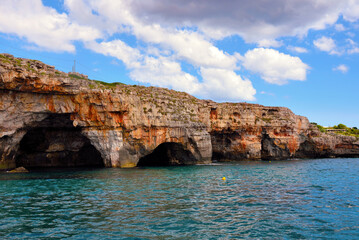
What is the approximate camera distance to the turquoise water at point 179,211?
41.9 ft

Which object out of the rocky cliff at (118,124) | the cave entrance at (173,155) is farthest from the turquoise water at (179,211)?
the cave entrance at (173,155)

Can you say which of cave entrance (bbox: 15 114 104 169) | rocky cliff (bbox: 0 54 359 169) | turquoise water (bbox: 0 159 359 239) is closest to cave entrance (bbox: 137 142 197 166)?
rocky cliff (bbox: 0 54 359 169)

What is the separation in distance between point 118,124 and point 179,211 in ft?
95.1

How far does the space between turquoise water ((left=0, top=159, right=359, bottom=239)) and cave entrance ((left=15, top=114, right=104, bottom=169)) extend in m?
22.5

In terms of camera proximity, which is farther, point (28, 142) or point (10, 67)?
point (28, 142)

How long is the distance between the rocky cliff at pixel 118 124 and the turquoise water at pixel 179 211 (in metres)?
15.5

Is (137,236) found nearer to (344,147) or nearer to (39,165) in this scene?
(39,165)

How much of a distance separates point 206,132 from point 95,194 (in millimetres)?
34072

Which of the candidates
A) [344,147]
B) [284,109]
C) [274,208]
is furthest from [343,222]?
[344,147]

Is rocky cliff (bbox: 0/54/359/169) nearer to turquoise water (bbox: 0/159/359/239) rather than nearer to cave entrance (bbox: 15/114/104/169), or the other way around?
cave entrance (bbox: 15/114/104/169)

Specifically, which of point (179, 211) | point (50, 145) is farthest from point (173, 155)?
point (179, 211)

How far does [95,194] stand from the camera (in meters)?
21.4

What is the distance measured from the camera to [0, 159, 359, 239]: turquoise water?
41.9ft

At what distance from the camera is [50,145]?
47.6 m
